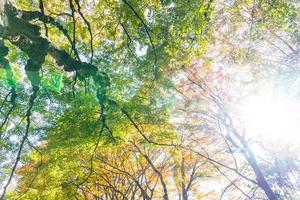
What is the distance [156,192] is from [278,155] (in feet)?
25.5

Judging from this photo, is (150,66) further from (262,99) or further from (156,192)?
(156,192)

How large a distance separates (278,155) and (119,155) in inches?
289

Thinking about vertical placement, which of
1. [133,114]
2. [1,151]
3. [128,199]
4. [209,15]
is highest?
[128,199]

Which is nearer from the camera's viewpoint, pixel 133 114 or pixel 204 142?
pixel 133 114

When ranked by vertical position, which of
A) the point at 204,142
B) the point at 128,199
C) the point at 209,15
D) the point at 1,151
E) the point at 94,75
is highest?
the point at 204,142

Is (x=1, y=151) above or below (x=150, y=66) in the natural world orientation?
above

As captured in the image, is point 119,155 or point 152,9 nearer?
point 152,9

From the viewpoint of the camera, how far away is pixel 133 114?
8008 millimetres

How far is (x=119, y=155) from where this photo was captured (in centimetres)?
1565

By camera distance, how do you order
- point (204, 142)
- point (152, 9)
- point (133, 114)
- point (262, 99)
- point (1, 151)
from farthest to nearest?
point (204, 142) → point (262, 99) → point (1, 151) → point (133, 114) → point (152, 9)

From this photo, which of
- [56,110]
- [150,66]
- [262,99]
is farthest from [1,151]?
[262,99]

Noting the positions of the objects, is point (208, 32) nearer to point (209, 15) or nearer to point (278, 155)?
A: point (209, 15)

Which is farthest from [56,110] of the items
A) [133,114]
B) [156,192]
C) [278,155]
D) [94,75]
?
[156,192]

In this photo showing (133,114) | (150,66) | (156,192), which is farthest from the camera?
(156,192)
